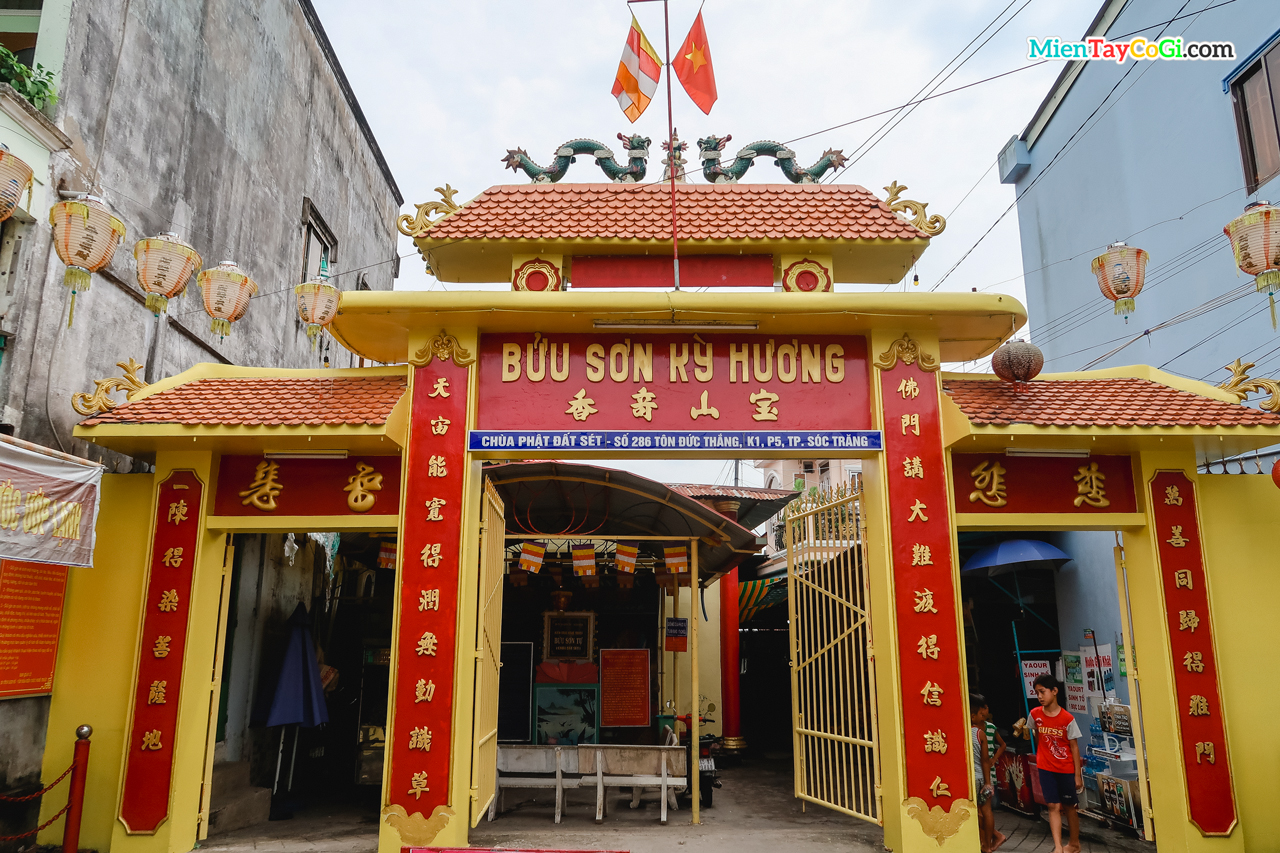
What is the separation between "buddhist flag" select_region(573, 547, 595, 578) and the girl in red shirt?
5.13 metres

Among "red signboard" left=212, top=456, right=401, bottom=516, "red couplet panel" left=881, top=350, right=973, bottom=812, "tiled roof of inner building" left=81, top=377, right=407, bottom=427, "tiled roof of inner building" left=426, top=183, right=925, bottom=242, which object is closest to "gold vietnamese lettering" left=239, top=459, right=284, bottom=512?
"red signboard" left=212, top=456, right=401, bottom=516

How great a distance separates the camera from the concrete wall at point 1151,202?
995 centimetres

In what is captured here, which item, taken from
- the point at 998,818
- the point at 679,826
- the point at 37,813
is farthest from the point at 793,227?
the point at 37,813

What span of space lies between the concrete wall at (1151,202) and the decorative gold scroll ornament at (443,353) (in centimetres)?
871

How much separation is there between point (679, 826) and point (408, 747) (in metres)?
3.15

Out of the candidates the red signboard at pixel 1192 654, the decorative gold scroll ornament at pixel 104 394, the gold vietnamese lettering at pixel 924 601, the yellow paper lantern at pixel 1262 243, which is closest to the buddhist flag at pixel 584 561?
the gold vietnamese lettering at pixel 924 601

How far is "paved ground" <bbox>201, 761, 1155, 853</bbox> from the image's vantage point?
7352 millimetres

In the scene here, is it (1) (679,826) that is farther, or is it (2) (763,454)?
(1) (679,826)

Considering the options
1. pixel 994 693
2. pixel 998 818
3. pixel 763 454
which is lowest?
pixel 998 818

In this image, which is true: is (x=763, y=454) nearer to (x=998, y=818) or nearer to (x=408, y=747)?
(x=408, y=747)

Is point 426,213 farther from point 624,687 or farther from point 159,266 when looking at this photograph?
point 624,687

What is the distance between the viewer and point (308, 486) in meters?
7.78

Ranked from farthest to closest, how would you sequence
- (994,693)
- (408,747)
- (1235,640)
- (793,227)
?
(994,693), (793,227), (1235,640), (408,747)

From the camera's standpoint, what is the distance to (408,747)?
272 inches
